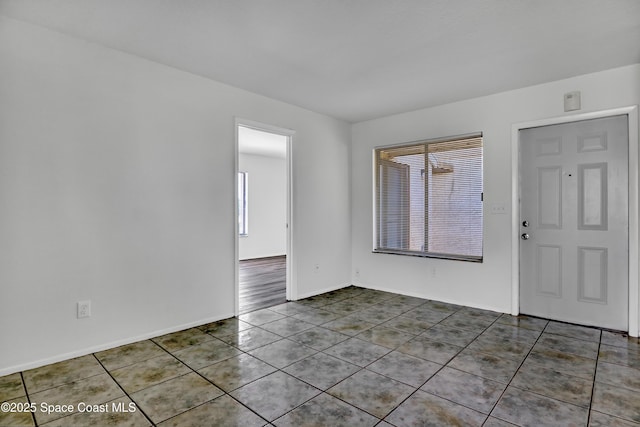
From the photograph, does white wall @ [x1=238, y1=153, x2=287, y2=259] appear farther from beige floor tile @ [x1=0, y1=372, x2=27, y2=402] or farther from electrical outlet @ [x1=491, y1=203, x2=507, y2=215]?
beige floor tile @ [x1=0, y1=372, x2=27, y2=402]

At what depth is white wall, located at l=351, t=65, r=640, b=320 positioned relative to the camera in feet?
10.8

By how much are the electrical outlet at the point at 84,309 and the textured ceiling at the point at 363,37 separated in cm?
207

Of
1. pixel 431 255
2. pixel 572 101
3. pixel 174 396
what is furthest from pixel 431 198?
pixel 174 396

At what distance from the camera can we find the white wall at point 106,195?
7.88 feet

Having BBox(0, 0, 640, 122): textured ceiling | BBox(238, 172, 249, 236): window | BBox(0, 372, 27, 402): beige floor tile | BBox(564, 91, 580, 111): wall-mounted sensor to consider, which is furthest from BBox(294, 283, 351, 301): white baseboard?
BBox(238, 172, 249, 236): window

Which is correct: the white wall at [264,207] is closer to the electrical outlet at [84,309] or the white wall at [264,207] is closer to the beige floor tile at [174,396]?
the electrical outlet at [84,309]

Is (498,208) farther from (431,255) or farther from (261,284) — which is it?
(261,284)

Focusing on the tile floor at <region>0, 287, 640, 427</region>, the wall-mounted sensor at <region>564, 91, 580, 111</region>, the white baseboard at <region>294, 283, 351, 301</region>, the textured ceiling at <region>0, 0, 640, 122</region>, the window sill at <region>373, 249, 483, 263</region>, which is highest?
the textured ceiling at <region>0, 0, 640, 122</region>

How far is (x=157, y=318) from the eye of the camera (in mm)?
3096

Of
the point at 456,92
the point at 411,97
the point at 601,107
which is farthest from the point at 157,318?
the point at 601,107

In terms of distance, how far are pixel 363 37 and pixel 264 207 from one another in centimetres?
619

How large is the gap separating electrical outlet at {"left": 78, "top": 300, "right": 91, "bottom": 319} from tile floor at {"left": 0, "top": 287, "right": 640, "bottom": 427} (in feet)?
1.06

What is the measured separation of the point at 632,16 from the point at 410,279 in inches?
129

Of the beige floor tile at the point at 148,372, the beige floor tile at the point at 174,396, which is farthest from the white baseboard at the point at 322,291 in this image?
the beige floor tile at the point at 174,396
